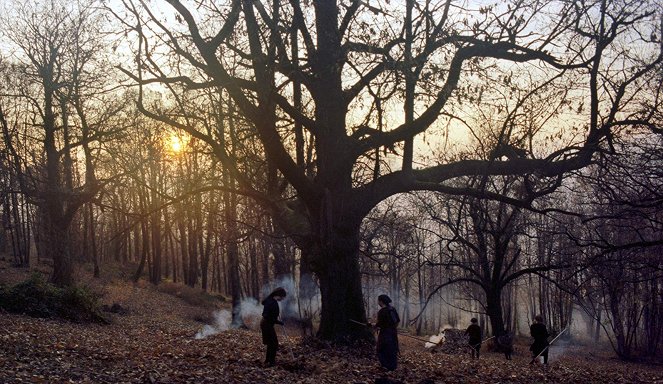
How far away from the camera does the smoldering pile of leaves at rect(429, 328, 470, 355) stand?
107 feet

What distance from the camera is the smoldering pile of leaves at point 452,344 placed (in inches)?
1280

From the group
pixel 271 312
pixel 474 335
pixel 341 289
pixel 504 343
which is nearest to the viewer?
pixel 271 312

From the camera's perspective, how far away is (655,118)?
13.8 metres

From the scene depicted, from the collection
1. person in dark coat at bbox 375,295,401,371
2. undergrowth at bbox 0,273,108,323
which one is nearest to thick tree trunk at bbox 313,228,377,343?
person in dark coat at bbox 375,295,401,371

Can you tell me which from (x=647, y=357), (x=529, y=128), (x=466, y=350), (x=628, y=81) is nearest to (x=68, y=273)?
(x=466, y=350)

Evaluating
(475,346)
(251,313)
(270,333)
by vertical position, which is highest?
(270,333)

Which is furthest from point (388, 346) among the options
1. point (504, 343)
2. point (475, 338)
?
point (504, 343)

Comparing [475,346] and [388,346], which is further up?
[388,346]

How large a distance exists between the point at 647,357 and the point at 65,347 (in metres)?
39.4

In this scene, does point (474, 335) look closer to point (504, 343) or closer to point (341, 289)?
point (504, 343)

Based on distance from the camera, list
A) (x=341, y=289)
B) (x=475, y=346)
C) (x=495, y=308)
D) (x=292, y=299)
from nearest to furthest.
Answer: (x=341, y=289)
(x=475, y=346)
(x=495, y=308)
(x=292, y=299)

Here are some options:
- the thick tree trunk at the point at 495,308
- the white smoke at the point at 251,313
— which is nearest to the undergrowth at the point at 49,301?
the white smoke at the point at 251,313

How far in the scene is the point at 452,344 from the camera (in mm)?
35281

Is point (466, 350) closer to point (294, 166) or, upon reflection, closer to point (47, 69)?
point (294, 166)
